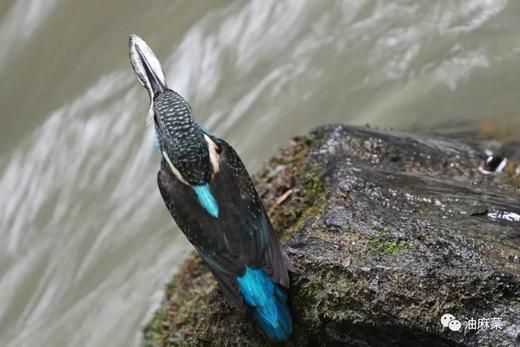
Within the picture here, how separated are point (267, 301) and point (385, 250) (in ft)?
1.61

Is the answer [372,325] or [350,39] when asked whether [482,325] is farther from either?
[350,39]

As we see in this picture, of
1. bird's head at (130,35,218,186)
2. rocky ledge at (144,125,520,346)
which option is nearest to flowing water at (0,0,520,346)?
rocky ledge at (144,125,520,346)

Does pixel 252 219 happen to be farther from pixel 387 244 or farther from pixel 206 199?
pixel 387 244

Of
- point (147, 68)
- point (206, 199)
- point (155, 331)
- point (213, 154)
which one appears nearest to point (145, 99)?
point (155, 331)

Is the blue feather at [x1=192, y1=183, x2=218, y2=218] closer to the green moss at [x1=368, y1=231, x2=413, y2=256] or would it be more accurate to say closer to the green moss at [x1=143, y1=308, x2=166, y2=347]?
the green moss at [x1=368, y1=231, x2=413, y2=256]

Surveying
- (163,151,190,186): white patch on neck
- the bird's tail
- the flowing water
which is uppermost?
(163,151,190,186): white patch on neck

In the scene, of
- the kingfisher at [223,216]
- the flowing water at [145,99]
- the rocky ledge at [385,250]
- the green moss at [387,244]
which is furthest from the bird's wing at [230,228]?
the flowing water at [145,99]

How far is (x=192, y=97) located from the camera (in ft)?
23.3

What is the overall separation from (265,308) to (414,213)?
0.81 metres

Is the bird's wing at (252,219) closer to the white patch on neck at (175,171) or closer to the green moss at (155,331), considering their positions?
the white patch on neck at (175,171)

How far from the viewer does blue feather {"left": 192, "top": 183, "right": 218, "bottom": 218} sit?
2.84 m

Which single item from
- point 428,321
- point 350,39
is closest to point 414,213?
point 428,321

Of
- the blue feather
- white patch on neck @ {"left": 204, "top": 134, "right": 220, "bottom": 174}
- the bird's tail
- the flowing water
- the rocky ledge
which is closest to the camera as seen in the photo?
the rocky ledge

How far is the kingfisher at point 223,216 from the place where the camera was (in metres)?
2.72
